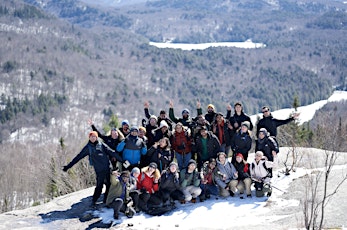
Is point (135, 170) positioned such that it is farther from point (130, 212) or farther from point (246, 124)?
point (246, 124)

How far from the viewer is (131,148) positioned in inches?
547

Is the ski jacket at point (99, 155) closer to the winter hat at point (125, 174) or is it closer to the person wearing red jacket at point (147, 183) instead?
the winter hat at point (125, 174)

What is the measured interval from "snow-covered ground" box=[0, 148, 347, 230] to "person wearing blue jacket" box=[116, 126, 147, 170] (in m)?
1.60

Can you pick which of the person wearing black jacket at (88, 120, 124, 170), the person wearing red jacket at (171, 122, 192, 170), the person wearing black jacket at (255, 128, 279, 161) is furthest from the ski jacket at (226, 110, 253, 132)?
the person wearing black jacket at (88, 120, 124, 170)

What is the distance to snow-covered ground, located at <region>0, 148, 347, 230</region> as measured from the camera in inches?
477

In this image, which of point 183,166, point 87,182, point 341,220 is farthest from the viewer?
point 87,182

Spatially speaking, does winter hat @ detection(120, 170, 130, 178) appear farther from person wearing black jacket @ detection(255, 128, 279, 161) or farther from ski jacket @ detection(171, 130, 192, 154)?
person wearing black jacket @ detection(255, 128, 279, 161)

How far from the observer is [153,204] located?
13.4m

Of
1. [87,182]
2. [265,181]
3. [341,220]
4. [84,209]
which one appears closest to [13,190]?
[87,182]

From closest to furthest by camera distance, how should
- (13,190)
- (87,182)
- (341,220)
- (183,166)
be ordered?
(341,220)
(183,166)
(87,182)
(13,190)

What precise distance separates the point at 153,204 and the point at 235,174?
104 inches

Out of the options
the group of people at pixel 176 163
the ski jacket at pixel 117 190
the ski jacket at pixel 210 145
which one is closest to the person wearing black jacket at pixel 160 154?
the group of people at pixel 176 163

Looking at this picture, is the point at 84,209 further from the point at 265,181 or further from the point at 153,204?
the point at 265,181

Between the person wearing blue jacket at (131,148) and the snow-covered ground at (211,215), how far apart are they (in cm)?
160
